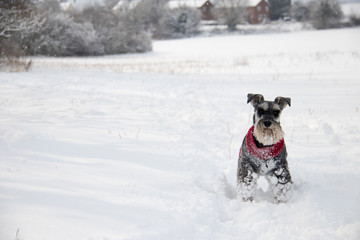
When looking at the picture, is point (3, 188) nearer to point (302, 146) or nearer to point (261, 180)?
point (261, 180)

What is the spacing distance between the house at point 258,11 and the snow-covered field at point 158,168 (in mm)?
62043

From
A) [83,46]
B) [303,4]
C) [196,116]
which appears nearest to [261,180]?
[196,116]

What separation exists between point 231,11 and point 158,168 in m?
56.2

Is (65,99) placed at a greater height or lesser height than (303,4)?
lesser

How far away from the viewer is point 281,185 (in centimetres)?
363

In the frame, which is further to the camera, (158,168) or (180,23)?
(180,23)

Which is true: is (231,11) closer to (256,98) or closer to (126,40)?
(126,40)

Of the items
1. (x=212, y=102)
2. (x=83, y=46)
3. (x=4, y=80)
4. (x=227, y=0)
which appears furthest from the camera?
(x=227, y=0)

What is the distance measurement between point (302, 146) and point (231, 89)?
5.98m

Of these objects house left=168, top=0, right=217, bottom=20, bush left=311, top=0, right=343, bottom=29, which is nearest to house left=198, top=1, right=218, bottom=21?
house left=168, top=0, right=217, bottom=20

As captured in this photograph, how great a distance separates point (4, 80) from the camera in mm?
9906

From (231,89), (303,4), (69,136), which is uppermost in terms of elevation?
(303,4)

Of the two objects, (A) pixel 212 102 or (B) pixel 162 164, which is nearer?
(B) pixel 162 164

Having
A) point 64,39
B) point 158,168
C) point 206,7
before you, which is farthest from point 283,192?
point 206,7
